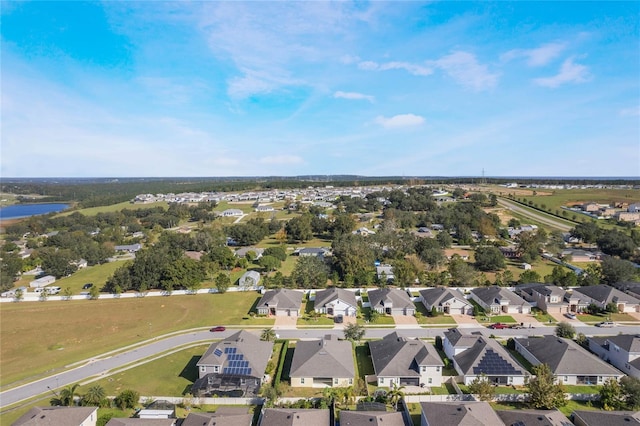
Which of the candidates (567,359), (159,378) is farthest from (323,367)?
(567,359)

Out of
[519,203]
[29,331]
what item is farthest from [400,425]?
[519,203]

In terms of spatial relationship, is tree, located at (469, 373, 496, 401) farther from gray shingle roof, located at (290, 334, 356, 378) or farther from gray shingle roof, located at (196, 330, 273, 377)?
gray shingle roof, located at (196, 330, 273, 377)

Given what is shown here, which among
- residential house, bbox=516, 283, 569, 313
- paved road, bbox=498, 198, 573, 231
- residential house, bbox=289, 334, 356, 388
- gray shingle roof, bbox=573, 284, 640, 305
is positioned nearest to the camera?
residential house, bbox=289, 334, 356, 388

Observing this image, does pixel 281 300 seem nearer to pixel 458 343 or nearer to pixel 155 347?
pixel 155 347

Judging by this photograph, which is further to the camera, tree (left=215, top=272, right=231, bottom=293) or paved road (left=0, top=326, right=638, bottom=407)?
tree (left=215, top=272, right=231, bottom=293)

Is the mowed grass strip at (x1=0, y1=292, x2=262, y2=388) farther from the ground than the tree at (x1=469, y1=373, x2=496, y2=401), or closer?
closer

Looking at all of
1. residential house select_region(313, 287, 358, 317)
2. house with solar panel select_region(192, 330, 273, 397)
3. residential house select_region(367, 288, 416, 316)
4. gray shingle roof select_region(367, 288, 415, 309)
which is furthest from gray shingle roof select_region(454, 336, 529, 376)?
house with solar panel select_region(192, 330, 273, 397)

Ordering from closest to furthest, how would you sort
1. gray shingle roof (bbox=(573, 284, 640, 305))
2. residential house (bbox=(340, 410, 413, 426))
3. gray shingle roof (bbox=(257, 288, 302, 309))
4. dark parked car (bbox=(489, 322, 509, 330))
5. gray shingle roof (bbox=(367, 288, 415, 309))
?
residential house (bbox=(340, 410, 413, 426)) < dark parked car (bbox=(489, 322, 509, 330)) < gray shingle roof (bbox=(573, 284, 640, 305)) < gray shingle roof (bbox=(367, 288, 415, 309)) < gray shingle roof (bbox=(257, 288, 302, 309))
